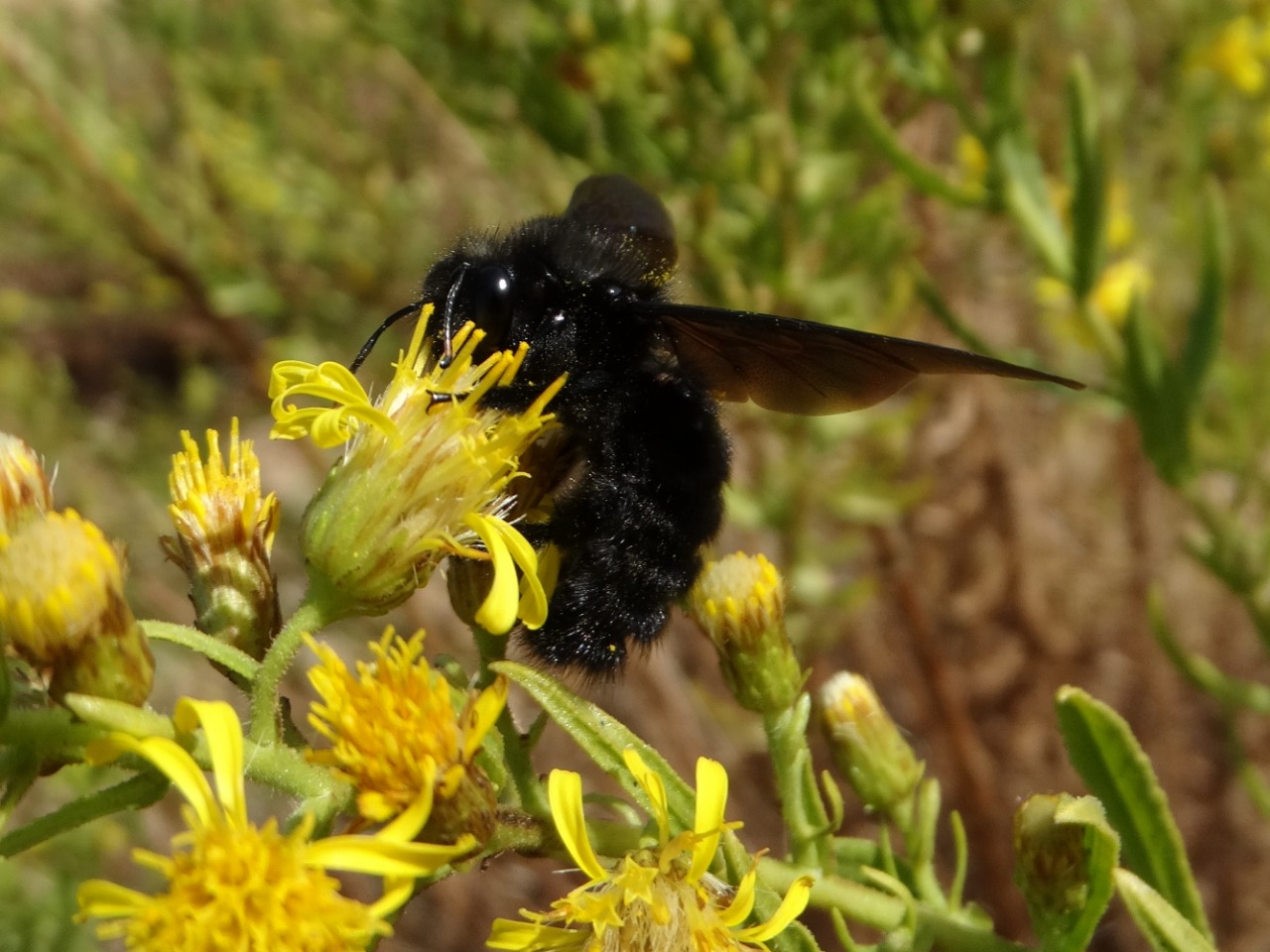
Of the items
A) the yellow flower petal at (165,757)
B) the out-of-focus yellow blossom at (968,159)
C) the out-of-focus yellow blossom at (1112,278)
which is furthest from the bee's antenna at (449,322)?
the out-of-focus yellow blossom at (1112,278)

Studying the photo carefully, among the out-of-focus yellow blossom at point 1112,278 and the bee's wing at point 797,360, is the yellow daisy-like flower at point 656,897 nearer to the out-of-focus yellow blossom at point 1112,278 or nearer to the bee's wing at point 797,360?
the bee's wing at point 797,360

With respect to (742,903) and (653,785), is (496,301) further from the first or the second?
(742,903)

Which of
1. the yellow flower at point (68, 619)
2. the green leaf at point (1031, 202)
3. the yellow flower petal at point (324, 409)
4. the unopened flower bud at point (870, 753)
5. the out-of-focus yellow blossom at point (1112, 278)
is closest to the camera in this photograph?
the yellow flower at point (68, 619)

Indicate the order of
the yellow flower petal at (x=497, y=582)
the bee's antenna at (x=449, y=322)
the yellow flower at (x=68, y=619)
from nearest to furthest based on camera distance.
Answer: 1. the yellow flower at (x=68, y=619)
2. the yellow flower petal at (x=497, y=582)
3. the bee's antenna at (x=449, y=322)

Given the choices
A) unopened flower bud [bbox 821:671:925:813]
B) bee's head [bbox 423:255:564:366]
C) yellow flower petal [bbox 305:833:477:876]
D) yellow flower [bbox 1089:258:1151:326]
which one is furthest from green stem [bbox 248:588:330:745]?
yellow flower [bbox 1089:258:1151:326]

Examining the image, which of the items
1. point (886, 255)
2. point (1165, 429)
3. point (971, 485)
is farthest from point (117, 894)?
point (971, 485)

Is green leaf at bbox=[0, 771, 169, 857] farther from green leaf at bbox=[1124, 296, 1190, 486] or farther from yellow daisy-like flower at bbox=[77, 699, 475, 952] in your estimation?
green leaf at bbox=[1124, 296, 1190, 486]

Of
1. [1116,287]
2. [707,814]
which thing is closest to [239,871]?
Answer: [707,814]
